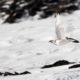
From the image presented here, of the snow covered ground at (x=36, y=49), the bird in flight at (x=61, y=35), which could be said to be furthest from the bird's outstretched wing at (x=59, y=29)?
the snow covered ground at (x=36, y=49)

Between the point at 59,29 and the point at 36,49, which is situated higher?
the point at 59,29

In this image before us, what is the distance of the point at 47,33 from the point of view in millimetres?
4359

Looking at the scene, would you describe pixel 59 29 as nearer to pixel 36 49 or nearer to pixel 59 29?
pixel 59 29

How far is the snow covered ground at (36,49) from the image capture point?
9.28ft

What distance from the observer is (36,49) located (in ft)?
12.6

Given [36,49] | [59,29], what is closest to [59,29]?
[59,29]

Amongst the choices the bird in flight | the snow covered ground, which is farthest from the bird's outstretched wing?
the snow covered ground

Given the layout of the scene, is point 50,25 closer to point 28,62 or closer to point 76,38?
point 76,38

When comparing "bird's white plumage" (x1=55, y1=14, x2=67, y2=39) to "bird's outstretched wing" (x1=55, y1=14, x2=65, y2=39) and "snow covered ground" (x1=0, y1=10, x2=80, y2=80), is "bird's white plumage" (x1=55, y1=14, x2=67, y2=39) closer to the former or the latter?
"bird's outstretched wing" (x1=55, y1=14, x2=65, y2=39)

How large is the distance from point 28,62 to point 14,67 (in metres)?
0.18

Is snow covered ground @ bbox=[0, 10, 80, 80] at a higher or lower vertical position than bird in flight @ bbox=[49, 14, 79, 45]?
lower

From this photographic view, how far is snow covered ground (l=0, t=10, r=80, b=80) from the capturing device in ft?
9.28

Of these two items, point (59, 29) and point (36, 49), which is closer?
point (59, 29)

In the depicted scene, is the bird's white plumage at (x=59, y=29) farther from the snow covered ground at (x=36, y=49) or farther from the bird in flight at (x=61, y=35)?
the snow covered ground at (x=36, y=49)
